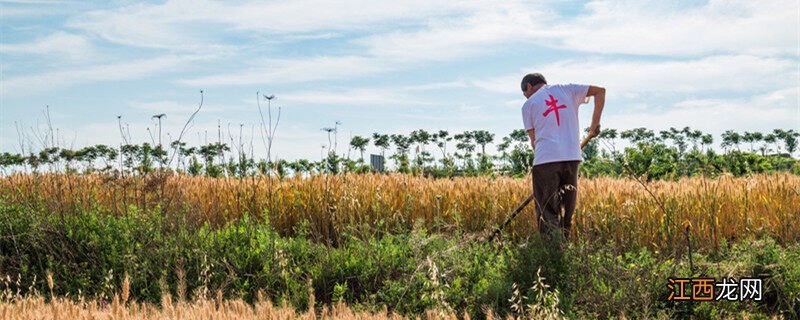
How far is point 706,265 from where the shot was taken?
6.06 m

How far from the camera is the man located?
263 inches

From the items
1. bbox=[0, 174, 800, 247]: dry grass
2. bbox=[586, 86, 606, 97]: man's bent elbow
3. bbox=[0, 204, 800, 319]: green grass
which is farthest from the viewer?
bbox=[0, 174, 800, 247]: dry grass

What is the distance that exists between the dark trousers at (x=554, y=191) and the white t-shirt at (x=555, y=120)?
9cm

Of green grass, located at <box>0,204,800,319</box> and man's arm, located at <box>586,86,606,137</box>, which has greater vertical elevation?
man's arm, located at <box>586,86,606,137</box>

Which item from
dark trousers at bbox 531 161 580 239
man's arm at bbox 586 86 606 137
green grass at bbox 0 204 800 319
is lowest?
green grass at bbox 0 204 800 319

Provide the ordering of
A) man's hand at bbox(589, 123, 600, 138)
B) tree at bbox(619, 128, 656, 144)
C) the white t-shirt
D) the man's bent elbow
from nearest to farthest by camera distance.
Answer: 1. the white t-shirt
2. man's hand at bbox(589, 123, 600, 138)
3. the man's bent elbow
4. tree at bbox(619, 128, 656, 144)

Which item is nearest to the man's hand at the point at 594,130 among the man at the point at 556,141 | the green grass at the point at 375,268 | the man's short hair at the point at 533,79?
the man at the point at 556,141

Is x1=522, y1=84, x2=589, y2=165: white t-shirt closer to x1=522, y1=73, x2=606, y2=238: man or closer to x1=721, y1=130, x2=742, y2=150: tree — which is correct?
x1=522, y1=73, x2=606, y2=238: man

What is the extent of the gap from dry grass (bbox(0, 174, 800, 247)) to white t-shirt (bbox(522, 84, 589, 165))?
917 mm

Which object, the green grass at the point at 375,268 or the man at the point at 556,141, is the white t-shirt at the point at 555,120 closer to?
the man at the point at 556,141

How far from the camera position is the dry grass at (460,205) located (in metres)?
7.48

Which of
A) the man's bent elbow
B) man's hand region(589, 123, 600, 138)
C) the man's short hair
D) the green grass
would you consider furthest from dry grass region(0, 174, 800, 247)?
the man's short hair

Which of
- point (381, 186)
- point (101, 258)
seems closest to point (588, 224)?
point (381, 186)

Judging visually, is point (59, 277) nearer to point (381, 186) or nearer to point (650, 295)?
point (381, 186)
